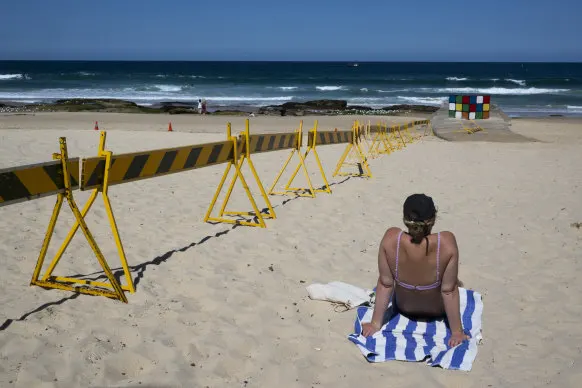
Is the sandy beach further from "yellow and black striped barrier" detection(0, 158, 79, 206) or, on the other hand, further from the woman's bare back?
"yellow and black striped barrier" detection(0, 158, 79, 206)

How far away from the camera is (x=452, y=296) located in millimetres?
3617

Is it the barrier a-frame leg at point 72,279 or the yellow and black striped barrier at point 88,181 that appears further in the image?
the barrier a-frame leg at point 72,279

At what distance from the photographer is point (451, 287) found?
358 cm

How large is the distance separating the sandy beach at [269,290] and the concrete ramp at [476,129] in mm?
9593

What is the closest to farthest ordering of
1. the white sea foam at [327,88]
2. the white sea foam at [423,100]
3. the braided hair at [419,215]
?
the braided hair at [419,215] < the white sea foam at [423,100] < the white sea foam at [327,88]

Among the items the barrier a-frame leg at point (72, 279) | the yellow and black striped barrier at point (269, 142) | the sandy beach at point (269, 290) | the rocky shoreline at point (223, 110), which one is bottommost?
the rocky shoreline at point (223, 110)

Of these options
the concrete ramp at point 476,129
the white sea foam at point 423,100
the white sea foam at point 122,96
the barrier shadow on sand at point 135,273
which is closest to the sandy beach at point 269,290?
the barrier shadow on sand at point 135,273

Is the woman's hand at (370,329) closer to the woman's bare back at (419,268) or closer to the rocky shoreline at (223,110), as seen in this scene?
the woman's bare back at (419,268)

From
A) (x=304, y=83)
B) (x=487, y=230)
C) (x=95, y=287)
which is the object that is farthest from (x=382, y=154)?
(x=304, y=83)

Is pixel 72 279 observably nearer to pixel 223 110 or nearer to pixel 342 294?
pixel 342 294

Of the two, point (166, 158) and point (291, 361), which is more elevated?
→ point (166, 158)

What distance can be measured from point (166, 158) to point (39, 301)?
1.71 metres

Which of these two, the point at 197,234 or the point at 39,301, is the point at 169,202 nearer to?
the point at 197,234

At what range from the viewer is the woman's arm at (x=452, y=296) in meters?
3.55
